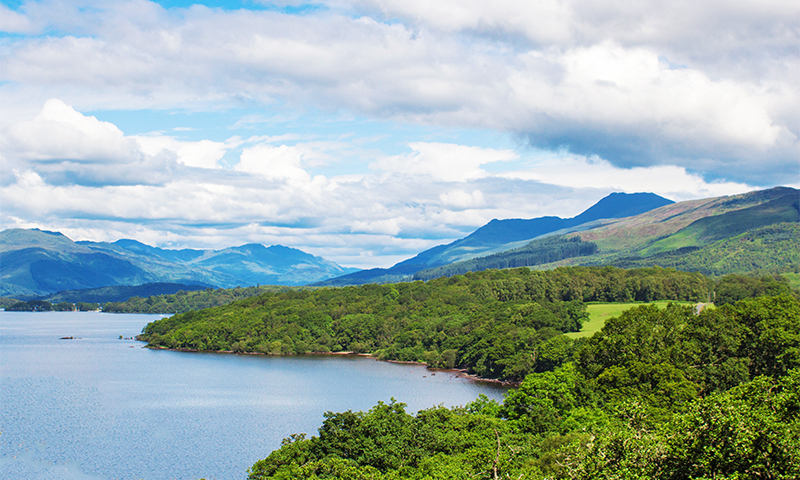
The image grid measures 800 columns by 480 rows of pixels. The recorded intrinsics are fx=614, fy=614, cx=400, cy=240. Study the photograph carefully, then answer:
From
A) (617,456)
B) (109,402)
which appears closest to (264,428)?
(109,402)

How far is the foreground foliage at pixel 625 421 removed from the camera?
23.5m

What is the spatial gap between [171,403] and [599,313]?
10657 cm

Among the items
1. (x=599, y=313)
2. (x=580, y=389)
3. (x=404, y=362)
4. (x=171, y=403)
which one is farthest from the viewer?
(x=404, y=362)

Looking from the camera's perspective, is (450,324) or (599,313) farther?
(450,324)

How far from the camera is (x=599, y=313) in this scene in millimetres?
156750

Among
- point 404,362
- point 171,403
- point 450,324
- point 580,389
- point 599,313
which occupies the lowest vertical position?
point 404,362

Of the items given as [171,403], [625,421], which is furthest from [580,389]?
[171,403]

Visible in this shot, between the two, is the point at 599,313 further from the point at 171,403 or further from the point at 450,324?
the point at 171,403

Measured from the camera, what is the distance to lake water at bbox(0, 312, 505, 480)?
208 feet

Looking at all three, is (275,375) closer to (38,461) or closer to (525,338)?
(525,338)

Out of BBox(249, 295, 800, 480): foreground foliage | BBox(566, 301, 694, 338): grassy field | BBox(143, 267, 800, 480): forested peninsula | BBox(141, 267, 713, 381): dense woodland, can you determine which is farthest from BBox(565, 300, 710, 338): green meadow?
BBox(249, 295, 800, 480): foreground foliage

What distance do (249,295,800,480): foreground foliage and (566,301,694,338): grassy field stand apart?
150ft

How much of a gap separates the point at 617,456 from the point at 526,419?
111 ft

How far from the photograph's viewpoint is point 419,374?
5118 inches
